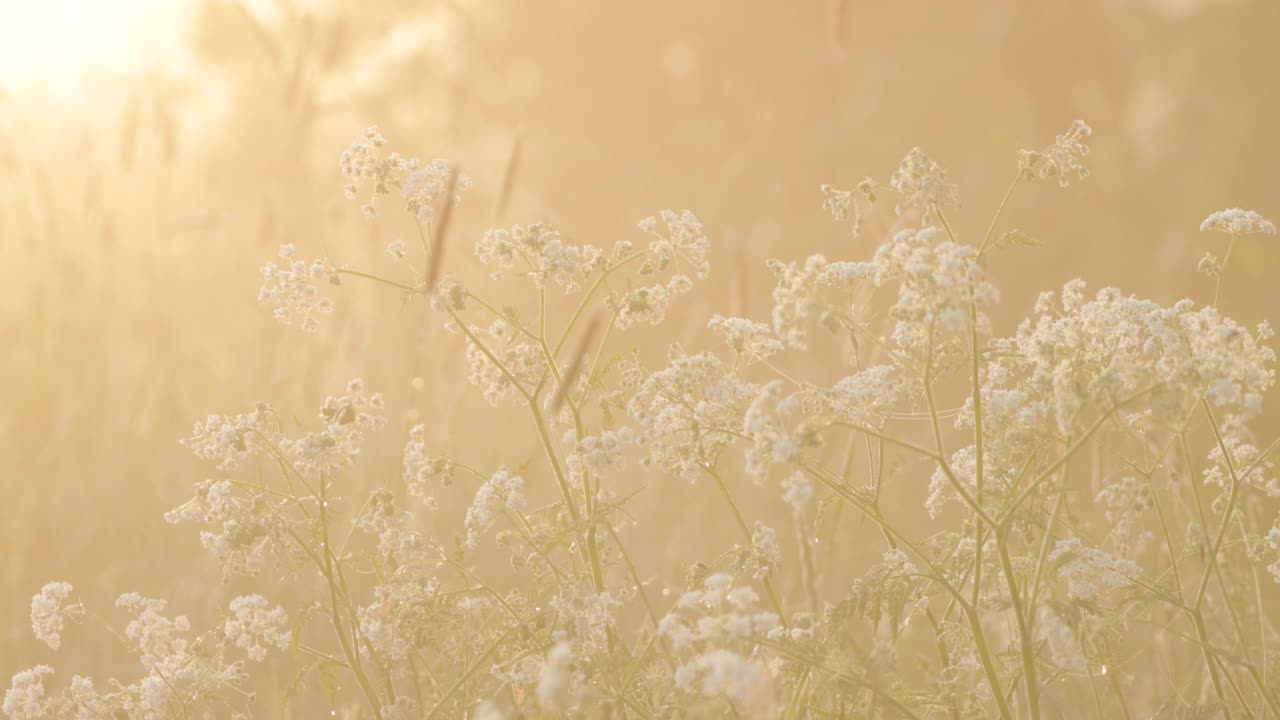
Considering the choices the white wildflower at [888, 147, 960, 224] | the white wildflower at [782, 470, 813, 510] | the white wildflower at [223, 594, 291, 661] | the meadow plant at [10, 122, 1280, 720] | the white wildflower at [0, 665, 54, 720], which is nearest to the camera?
the white wildflower at [782, 470, 813, 510]

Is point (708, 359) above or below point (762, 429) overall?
above

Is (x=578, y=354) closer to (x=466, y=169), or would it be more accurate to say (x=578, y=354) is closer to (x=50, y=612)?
(x=50, y=612)

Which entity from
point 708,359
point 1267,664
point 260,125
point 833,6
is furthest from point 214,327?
point 1267,664

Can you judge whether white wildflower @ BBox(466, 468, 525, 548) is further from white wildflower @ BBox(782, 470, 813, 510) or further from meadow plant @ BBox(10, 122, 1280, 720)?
white wildflower @ BBox(782, 470, 813, 510)

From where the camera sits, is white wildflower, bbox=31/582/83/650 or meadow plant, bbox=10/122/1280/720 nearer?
meadow plant, bbox=10/122/1280/720

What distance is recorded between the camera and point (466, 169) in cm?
1093

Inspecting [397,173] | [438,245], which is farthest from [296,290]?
[438,245]

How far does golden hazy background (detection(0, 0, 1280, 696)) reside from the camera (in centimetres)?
769

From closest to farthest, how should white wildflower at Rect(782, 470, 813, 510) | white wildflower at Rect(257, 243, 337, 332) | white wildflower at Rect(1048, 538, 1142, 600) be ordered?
white wildflower at Rect(782, 470, 813, 510), white wildflower at Rect(1048, 538, 1142, 600), white wildflower at Rect(257, 243, 337, 332)

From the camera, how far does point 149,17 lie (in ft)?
38.3

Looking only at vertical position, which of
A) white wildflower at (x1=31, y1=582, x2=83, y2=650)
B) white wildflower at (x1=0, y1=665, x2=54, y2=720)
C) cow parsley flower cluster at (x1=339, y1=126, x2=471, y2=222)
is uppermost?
cow parsley flower cluster at (x1=339, y1=126, x2=471, y2=222)

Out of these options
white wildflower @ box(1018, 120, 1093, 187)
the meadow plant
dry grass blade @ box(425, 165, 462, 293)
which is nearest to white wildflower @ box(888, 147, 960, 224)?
the meadow plant

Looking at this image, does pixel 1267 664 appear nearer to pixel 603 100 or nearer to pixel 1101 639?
pixel 1101 639

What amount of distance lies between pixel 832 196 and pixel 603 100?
1146 centimetres
